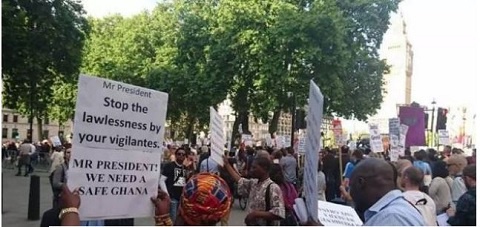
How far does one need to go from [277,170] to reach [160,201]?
110 inches

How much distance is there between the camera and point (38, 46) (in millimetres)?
25234

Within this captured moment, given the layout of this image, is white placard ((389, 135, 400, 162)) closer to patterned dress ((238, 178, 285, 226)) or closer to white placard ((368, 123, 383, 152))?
white placard ((368, 123, 383, 152))

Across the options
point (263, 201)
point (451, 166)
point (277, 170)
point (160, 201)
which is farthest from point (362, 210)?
point (451, 166)

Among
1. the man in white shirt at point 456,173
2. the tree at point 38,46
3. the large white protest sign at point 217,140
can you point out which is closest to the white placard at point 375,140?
the man in white shirt at point 456,173

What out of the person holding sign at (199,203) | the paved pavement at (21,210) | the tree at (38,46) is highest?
the tree at (38,46)

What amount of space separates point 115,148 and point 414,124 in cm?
1350

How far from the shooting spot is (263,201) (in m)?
6.04

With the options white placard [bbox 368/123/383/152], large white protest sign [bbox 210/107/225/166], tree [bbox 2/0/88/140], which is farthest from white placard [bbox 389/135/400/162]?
tree [bbox 2/0/88/140]

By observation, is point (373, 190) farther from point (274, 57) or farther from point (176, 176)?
point (274, 57)

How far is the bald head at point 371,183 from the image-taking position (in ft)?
11.4

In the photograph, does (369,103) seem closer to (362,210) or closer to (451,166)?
(451,166)

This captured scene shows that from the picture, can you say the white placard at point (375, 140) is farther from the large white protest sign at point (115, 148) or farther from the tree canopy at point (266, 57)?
the tree canopy at point (266, 57)

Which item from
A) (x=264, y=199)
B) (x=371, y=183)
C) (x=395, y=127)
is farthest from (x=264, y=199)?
(x=395, y=127)

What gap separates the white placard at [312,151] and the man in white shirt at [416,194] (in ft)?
8.80
